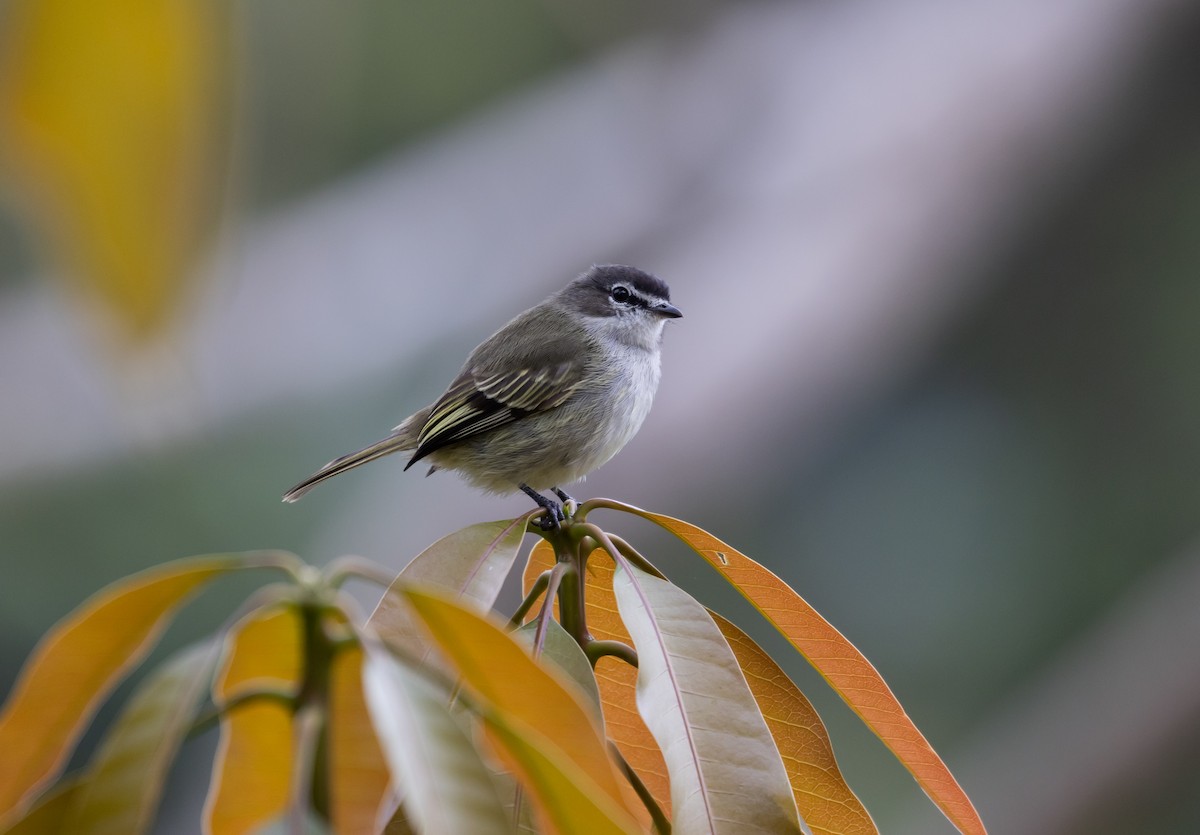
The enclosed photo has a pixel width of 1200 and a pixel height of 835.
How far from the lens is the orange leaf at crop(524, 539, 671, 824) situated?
123cm

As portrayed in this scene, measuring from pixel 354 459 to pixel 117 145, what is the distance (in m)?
2.54

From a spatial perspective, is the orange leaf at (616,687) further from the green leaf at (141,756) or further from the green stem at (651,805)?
the green leaf at (141,756)

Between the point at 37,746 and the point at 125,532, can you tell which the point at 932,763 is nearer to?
the point at 37,746

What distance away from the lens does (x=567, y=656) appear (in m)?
1.05

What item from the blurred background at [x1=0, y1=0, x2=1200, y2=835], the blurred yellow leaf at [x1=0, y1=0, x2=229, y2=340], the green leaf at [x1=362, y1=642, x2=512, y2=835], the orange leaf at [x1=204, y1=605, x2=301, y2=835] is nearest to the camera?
the blurred yellow leaf at [x1=0, y1=0, x2=229, y2=340]

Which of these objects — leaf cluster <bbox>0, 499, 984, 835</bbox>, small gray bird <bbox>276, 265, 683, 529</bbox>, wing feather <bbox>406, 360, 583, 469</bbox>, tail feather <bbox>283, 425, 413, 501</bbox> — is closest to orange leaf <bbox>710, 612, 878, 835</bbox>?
leaf cluster <bbox>0, 499, 984, 835</bbox>

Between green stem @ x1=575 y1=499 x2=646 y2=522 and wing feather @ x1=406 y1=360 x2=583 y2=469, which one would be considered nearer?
green stem @ x1=575 y1=499 x2=646 y2=522

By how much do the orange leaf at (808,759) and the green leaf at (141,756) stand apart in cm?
57

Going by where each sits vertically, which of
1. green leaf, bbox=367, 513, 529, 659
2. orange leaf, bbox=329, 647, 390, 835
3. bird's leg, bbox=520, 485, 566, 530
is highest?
orange leaf, bbox=329, 647, 390, 835

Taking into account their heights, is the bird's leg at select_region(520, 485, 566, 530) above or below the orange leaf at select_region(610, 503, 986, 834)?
below

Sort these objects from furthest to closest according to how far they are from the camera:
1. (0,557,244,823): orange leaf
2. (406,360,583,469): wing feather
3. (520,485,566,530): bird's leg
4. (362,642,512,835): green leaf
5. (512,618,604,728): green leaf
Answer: (406,360,583,469): wing feather, (520,485,566,530): bird's leg, (512,618,604,728): green leaf, (0,557,244,823): orange leaf, (362,642,512,835): green leaf

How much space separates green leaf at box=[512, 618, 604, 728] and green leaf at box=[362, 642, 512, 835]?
1.01ft

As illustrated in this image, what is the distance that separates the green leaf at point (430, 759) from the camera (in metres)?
0.67

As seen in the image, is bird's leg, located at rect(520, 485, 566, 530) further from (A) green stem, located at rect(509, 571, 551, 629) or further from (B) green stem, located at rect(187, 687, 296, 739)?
(B) green stem, located at rect(187, 687, 296, 739)
